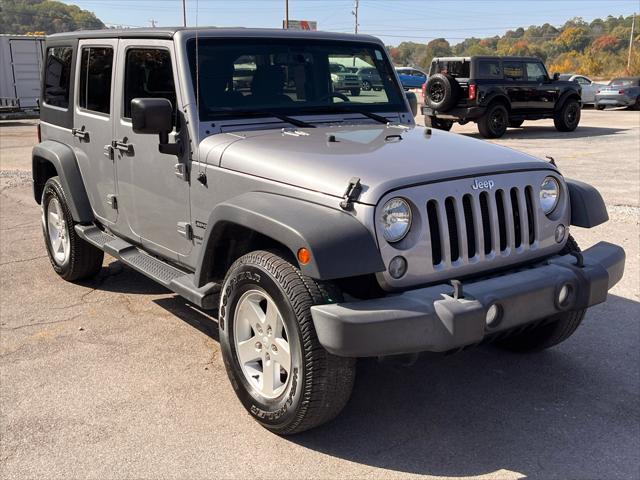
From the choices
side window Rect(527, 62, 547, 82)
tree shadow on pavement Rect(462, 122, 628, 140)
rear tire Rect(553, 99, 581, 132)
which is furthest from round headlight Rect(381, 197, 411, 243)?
rear tire Rect(553, 99, 581, 132)

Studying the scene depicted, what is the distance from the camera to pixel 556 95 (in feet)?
59.0

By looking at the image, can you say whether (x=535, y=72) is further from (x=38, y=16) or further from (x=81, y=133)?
(x=38, y=16)

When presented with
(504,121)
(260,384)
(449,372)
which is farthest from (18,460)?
(504,121)

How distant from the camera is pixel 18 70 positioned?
74.9 feet

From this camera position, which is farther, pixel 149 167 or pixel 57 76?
pixel 57 76

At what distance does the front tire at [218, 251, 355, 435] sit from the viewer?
9.96 feet

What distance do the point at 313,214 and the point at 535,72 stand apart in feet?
52.7

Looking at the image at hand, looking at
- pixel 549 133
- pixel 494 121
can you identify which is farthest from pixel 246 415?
pixel 549 133

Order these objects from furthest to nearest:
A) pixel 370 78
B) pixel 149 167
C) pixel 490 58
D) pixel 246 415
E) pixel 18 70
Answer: pixel 18 70
pixel 490 58
pixel 370 78
pixel 149 167
pixel 246 415

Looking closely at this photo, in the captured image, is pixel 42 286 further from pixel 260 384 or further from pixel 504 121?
pixel 504 121

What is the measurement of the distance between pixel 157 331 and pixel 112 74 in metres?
1.79

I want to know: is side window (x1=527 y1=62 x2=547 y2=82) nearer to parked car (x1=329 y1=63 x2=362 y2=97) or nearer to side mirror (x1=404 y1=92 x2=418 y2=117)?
side mirror (x1=404 y1=92 x2=418 y2=117)

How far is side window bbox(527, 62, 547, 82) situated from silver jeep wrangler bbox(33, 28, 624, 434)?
13725mm

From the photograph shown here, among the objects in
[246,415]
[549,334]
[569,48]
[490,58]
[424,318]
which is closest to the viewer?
[424,318]
